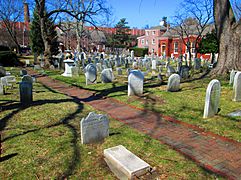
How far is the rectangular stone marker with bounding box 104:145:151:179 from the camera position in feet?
11.1

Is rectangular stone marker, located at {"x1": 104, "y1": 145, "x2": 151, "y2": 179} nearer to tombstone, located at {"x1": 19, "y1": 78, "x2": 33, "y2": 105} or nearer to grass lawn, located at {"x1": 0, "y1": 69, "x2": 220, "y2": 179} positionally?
grass lawn, located at {"x1": 0, "y1": 69, "x2": 220, "y2": 179}

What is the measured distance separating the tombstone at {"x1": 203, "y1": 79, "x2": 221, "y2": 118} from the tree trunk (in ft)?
24.1

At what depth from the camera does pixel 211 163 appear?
3883mm

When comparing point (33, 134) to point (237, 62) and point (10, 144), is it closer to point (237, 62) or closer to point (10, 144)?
point (10, 144)

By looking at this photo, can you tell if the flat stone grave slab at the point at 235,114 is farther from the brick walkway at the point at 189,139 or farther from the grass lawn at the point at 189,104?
the brick walkway at the point at 189,139

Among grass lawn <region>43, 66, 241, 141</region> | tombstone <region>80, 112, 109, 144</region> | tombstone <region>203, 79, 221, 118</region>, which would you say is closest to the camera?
tombstone <region>80, 112, 109, 144</region>

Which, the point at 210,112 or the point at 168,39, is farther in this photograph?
the point at 168,39

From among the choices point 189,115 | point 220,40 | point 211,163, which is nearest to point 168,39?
point 220,40

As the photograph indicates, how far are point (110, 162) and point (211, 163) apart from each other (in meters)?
1.90

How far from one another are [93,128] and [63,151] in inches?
31.0

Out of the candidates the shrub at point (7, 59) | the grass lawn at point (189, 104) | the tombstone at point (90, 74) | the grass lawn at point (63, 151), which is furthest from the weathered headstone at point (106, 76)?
the shrub at point (7, 59)

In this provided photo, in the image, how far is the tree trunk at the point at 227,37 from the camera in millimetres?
12241

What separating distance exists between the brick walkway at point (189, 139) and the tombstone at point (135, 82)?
5.37ft

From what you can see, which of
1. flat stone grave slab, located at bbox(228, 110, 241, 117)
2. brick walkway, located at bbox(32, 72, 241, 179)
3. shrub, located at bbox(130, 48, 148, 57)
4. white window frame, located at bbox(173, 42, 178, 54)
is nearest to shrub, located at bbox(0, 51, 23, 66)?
brick walkway, located at bbox(32, 72, 241, 179)
